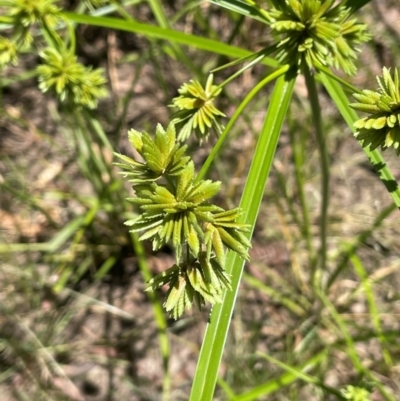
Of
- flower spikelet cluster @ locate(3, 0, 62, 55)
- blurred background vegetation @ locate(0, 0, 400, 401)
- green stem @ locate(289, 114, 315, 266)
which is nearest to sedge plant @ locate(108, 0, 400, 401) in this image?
flower spikelet cluster @ locate(3, 0, 62, 55)

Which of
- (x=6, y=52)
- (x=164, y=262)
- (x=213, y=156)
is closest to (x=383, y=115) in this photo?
(x=213, y=156)

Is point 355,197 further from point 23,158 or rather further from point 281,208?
point 23,158

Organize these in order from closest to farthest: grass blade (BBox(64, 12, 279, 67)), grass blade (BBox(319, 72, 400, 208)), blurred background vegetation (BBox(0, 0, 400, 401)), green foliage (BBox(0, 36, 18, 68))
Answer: grass blade (BBox(319, 72, 400, 208)) < grass blade (BBox(64, 12, 279, 67)) < green foliage (BBox(0, 36, 18, 68)) < blurred background vegetation (BBox(0, 0, 400, 401))

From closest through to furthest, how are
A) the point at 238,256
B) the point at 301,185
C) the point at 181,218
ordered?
the point at 181,218
the point at 238,256
the point at 301,185

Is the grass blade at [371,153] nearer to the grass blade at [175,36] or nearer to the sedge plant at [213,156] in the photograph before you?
the sedge plant at [213,156]

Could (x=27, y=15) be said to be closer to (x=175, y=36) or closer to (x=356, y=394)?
(x=175, y=36)

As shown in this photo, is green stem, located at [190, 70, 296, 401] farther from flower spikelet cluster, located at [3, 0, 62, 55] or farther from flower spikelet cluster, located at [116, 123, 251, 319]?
flower spikelet cluster, located at [3, 0, 62, 55]
